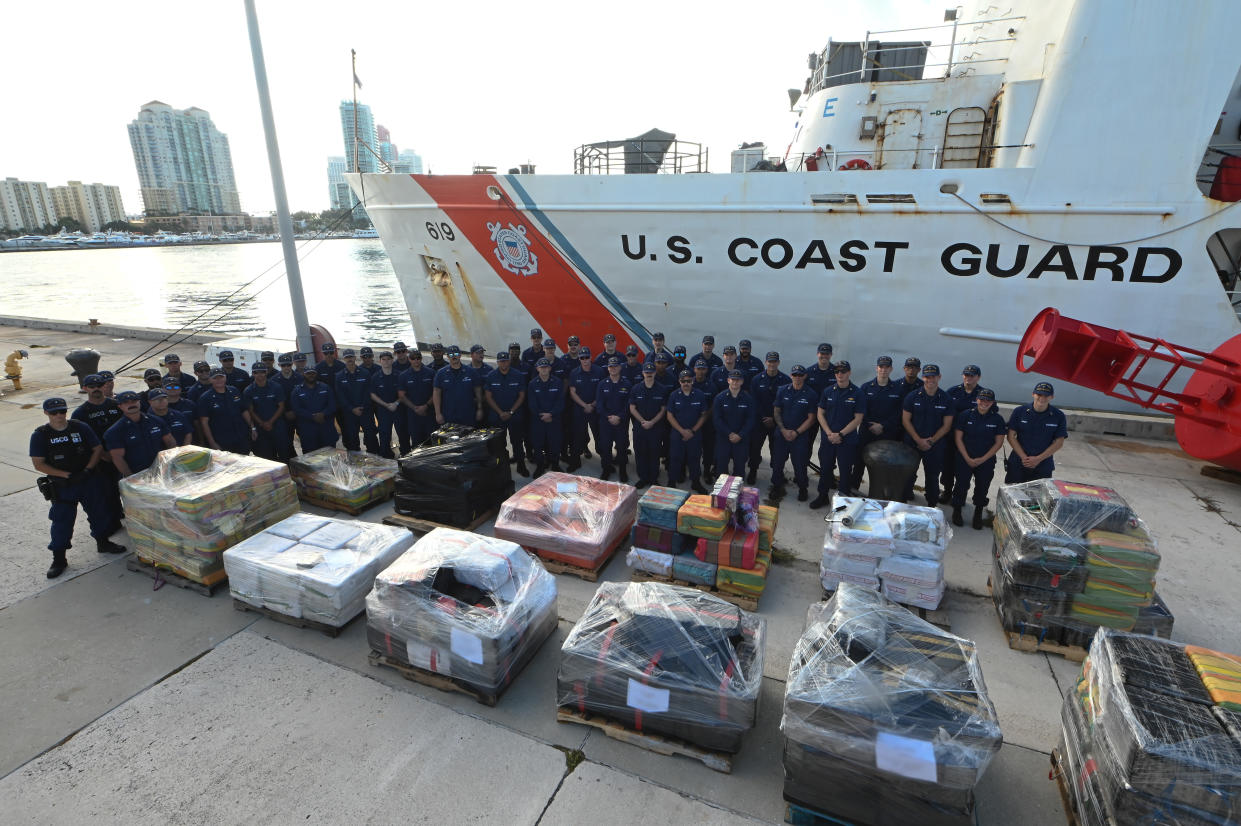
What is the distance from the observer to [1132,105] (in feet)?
21.6

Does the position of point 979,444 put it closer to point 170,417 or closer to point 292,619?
point 292,619

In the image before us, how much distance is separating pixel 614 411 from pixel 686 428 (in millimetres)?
862

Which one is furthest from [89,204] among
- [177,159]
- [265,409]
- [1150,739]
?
[1150,739]

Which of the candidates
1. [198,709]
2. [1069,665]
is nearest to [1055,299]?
[1069,665]

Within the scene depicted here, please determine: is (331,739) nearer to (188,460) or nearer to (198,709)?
(198,709)

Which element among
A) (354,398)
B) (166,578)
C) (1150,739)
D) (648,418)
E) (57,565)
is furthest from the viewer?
(354,398)

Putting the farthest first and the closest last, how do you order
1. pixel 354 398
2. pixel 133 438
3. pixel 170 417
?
pixel 354 398, pixel 170 417, pixel 133 438

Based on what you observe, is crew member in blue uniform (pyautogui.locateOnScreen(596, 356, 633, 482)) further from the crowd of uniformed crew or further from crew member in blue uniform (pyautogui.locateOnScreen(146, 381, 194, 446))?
crew member in blue uniform (pyautogui.locateOnScreen(146, 381, 194, 446))

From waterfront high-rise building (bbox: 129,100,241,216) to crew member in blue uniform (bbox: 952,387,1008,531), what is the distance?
5394 inches

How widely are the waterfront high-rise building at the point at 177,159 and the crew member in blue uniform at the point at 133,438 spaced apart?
132927 millimetres

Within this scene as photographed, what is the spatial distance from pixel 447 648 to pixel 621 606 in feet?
3.55

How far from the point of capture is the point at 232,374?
715cm

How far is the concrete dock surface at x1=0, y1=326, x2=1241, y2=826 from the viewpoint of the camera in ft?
9.76

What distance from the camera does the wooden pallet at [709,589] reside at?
4492 millimetres
